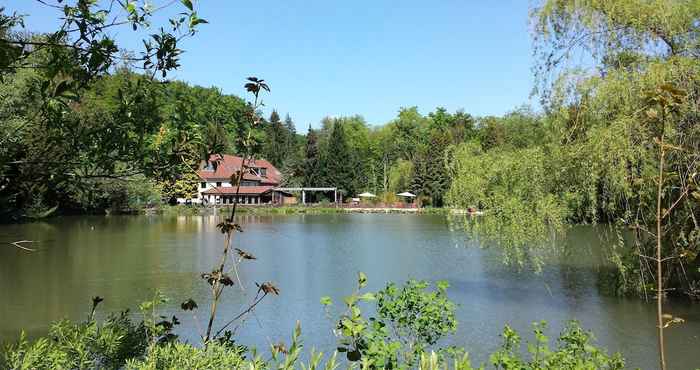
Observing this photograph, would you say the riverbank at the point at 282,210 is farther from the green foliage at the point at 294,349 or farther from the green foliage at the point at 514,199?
the green foliage at the point at 294,349

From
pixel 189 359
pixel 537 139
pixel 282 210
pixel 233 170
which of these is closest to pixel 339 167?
pixel 282 210

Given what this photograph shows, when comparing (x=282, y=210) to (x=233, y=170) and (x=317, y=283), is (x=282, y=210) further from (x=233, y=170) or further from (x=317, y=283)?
(x=317, y=283)

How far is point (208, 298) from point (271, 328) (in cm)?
281

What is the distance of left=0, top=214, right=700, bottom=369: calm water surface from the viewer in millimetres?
8609

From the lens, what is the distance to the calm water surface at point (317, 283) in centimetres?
861

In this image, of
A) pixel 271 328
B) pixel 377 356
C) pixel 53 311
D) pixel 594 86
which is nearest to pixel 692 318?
pixel 594 86

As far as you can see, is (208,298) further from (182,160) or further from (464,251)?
(464,251)

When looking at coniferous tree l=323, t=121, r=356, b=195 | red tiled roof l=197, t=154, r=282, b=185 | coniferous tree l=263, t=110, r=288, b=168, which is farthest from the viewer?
coniferous tree l=263, t=110, r=288, b=168

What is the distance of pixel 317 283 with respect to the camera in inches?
519

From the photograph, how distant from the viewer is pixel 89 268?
49.8 ft

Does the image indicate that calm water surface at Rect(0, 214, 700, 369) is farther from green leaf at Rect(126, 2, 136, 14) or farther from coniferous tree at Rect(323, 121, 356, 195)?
coniferous tree at Rect(323, 121, 356, 195)

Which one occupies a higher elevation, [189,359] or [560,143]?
[560,143]

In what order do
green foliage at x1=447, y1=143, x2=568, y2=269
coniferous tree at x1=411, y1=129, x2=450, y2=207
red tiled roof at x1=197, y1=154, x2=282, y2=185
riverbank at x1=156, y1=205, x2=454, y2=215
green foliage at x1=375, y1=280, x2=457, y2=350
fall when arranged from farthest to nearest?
red tiled roof at x1=197, y1=154, x2=282, y2=185 → coniferous tree at x1=411, y1=129, x2=450, y2=207 → riverbank at x1=156, y1=205, x2=454, y2=215 → green foliage at x1=447, y1=143, x2=568, y2=269 → green foliage at x1=375, y1=280, x2=457, y2=350

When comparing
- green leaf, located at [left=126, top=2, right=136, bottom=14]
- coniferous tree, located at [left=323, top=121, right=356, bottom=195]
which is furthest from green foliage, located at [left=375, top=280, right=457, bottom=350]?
coniferous tree, located at [left=323, top=121, right=356, bottom=195]
